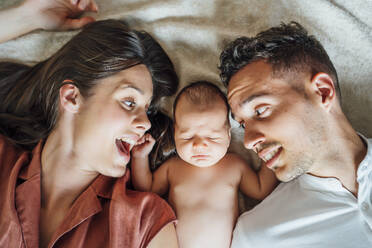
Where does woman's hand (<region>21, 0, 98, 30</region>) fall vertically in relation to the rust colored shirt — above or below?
above

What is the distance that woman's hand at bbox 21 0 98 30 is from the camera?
2.01 meters

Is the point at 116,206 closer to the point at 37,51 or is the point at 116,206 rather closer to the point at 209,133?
the point at 209,133

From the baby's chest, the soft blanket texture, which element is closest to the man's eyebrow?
the soft blanket texture

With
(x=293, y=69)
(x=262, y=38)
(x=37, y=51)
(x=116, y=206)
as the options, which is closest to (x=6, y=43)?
(x=37, y=51)

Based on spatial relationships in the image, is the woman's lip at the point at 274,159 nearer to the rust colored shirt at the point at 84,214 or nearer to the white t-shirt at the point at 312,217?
the white t-shirt at the point at 312,217

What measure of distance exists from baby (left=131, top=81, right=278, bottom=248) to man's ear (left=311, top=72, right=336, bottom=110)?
49 centimetres

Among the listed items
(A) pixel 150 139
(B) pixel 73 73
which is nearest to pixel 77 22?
(B) pixel 73 73

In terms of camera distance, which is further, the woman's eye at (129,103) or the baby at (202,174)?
the baby at (202,174)

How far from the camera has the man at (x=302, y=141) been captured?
1.51 meters

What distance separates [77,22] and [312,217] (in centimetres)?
177

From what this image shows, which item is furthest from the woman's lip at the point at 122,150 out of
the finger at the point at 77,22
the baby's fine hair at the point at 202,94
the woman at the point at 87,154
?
the finger at the point at 77,22

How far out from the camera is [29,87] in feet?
6.23

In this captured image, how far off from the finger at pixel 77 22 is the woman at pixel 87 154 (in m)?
0.25

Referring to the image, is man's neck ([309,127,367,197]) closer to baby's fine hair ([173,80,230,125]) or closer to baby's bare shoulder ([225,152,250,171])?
baby's bare shoulder ([225,152,250,171])
